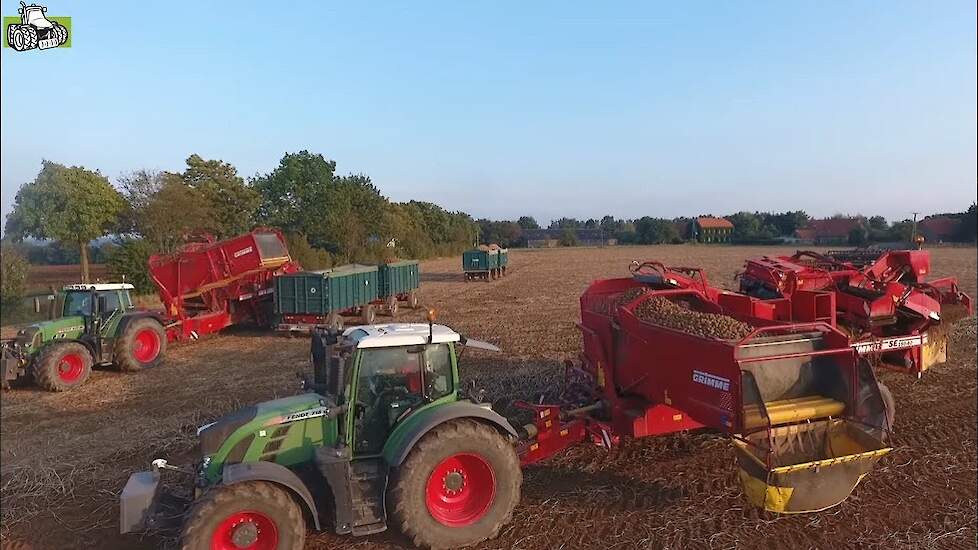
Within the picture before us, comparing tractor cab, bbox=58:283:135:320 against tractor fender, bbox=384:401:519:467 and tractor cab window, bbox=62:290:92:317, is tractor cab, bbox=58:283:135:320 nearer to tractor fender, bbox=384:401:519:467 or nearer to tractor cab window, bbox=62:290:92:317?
tractor cab window, bbox=62:290:92:317

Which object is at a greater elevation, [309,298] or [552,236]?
[552,236]

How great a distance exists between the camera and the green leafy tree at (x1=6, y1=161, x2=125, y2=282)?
20.9m

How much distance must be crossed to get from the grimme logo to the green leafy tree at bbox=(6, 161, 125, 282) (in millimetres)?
23145

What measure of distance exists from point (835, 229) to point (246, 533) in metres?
62.3

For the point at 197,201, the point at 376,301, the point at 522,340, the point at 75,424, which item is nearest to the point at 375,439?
the point at 75,424

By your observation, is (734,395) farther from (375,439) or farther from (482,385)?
(482,385)

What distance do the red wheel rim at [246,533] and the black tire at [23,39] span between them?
24.8 feet

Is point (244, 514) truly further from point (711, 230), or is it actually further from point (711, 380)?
point (711, 230)

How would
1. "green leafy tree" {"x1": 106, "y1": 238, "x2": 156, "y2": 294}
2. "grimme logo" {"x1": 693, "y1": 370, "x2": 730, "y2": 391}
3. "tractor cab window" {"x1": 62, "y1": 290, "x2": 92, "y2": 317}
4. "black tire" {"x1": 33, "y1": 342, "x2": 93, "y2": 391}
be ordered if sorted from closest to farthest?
"grimme logo" {"x1": 693, "y1": 370, "x2": 730, "y2": 391}, "black tire" {"x1": 33, "y1": 342, "x2": 93, "y2": 391}, "tractor cab window" {"x1": 62, "y1": 290, "x2": 92, "y2": 317}, "green leafy tree" {"x1": 106, "y1": 238, "x2": 156, "y2": 294}

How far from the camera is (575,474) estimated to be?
6.09 meters

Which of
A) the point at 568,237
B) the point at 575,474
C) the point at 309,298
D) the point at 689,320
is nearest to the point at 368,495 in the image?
the point at 575,474

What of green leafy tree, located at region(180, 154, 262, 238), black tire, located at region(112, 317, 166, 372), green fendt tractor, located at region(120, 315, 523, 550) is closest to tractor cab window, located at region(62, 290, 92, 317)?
black tire, located at region(112, 317, 166, 372)

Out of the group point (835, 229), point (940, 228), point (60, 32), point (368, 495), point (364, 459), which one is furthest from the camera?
point (835, 229)

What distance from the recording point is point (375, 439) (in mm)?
4793
